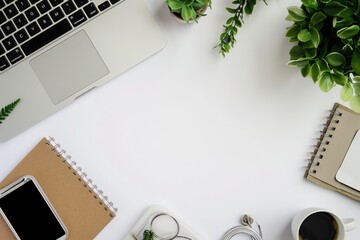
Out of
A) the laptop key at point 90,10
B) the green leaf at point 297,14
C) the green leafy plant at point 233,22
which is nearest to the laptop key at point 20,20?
the laptop key at point 90,10

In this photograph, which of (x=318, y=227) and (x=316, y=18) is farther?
(x=318, y=227)

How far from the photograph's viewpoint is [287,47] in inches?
29.5

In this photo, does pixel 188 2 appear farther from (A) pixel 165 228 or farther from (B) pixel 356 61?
(A) pixel 165 228

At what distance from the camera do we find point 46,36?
0.71 m

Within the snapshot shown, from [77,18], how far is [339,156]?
1.79 feet

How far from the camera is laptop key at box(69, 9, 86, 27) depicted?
70 cm

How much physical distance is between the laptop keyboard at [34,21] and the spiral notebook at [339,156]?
0.46 m

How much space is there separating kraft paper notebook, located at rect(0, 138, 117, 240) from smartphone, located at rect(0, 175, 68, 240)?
0.05 feet

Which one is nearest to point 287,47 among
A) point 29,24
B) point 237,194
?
point 237,194

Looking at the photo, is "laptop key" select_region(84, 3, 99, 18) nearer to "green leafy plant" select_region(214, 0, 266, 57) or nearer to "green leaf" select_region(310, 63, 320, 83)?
"green leafy plant" select_region(214, 0, 266, 57)

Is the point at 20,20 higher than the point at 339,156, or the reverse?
the point at 20,20

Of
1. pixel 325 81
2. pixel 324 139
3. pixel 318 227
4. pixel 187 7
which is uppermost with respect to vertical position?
pixel 187 7

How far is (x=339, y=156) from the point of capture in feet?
2.47

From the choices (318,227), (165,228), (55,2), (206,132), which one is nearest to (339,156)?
(318,227)
